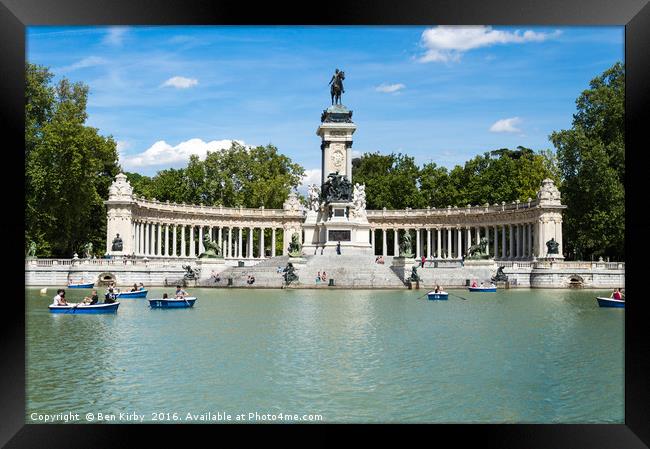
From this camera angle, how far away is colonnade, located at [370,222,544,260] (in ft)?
232

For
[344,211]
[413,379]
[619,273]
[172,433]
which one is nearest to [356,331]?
[413,379]

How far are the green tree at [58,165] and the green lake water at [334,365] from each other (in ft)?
91.6

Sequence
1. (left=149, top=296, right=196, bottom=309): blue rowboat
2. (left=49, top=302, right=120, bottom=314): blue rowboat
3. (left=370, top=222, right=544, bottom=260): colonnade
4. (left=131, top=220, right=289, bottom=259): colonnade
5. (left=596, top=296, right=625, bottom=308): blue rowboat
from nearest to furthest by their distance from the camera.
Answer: (left=49, top=302, right=120, bottom=314): blue rowboat → (left=149, top=296, right=196, bottom=309): blue rowboat → (left=596, top=296, right=625, bottom=308): blue rowboat → (left=370, top=222, right=544, bottom=260): colonnade → (left=131, top=220, right=289, bottom=259): colonnade

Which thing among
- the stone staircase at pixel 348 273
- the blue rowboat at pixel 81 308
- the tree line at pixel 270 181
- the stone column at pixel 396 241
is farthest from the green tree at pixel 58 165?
the stone column at pixel 396 241

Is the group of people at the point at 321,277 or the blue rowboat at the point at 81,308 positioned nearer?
the blue rowboat at the point at 81,308

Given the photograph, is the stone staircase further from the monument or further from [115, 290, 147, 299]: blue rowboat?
[115, 290, 147, 299]: blue rowboat

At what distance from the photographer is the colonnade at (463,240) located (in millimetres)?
70625

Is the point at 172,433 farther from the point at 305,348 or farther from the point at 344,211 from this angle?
the point at 344,211

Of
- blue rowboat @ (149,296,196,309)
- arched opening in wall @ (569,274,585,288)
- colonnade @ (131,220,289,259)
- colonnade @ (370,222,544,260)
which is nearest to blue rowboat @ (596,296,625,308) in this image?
blue rowboat @ (149,296,196,309)

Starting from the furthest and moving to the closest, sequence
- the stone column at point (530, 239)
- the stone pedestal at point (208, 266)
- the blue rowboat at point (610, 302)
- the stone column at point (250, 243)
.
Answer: the stone column at point (250, 243)
the stone column at point (530, 239)
the stone pedestal at point (208, 266)
the blue rowboat at point (610, 302)

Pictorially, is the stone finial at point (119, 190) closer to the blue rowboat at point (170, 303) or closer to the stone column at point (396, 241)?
the stone column at point (396, 241)

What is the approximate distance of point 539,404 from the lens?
43.8 ft

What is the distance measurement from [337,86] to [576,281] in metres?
29.7

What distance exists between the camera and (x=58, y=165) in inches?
2201
